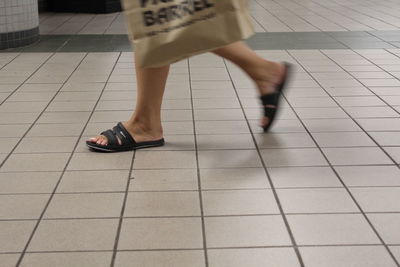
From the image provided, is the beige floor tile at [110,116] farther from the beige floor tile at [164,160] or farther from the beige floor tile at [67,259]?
the beige floor tile at [67,259]

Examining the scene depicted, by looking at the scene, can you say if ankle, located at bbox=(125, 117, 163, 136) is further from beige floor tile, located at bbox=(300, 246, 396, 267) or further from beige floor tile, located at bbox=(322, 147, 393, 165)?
beige floor tile, located at bbox=(300, 246, 396, 267)

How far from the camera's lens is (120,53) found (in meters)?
4.65

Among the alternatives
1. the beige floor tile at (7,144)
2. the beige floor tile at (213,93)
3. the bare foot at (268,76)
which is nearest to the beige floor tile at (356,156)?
the bare foot at (268,76)

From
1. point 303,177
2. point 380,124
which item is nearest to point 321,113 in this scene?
point 380,124

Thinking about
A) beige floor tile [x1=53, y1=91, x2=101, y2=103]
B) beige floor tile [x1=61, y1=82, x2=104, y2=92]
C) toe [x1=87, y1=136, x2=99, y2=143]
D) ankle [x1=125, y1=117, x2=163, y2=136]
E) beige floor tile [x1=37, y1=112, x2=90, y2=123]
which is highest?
ankle [x1=125, y1=117, x2=163, y2=136]

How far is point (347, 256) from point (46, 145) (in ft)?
5.00

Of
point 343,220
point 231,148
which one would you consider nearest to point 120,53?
point 231,148

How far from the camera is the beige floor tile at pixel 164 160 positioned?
2463 mm

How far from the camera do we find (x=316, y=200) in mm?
2141

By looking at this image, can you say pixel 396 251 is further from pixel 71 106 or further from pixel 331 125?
pixel 71 106

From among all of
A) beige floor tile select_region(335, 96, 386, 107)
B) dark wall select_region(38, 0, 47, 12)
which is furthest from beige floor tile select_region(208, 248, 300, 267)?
dark wall select_region(38, 0, 47, 12)

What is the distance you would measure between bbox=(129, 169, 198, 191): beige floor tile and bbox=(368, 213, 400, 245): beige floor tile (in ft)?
2.21

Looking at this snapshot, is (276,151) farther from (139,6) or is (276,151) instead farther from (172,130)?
(139,6)

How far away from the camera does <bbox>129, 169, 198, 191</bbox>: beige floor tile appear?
2.26m
